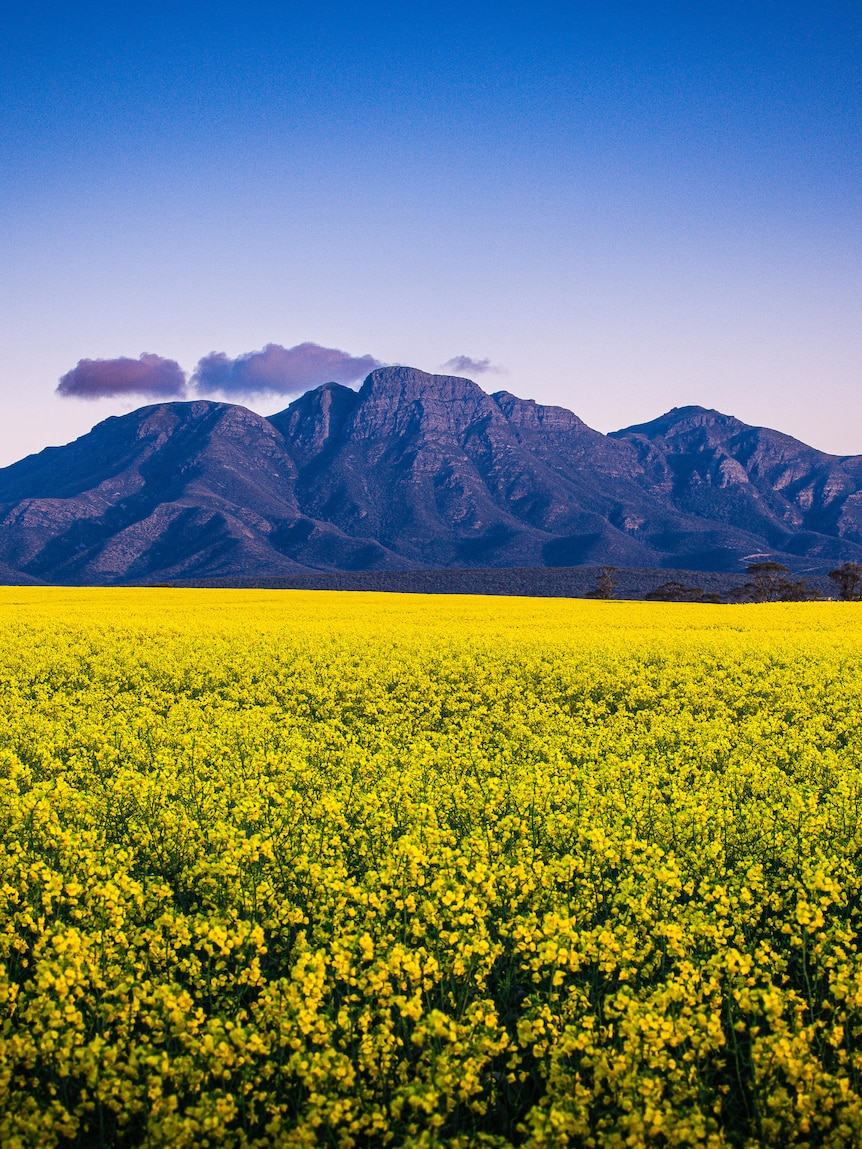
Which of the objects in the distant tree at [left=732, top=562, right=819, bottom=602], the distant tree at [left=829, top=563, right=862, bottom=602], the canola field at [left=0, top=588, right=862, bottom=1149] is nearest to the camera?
the canola field at [left=0, top=588, right=862, bottom=1149]

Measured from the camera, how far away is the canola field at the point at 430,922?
446 cm

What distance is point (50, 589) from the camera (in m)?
56.8

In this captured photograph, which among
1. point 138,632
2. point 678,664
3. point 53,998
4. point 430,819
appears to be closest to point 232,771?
point 430,819

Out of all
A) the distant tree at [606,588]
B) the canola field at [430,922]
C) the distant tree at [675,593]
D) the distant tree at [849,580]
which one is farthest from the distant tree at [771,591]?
the canola field at [430,922]

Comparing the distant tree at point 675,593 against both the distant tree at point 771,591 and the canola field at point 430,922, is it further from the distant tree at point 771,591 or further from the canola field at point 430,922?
the canola field at point 430,922

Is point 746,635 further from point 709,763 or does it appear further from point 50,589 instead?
point 50,589

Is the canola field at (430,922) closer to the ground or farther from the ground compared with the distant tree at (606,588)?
closer to the ground

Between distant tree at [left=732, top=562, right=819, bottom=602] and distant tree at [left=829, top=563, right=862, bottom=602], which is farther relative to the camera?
distant tree at [left=732, top=562, right=819, bottom=602]

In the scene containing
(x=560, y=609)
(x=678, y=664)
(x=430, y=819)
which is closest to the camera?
(x=430, y=819)

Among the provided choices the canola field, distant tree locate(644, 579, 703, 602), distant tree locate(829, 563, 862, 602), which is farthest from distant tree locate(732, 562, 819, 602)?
the canola field

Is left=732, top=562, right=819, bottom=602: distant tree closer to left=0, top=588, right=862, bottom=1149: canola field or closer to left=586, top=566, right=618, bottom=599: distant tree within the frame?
left=586, top=566, right=618, bottom=599: distant tree

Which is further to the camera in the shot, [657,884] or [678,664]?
[678,664]

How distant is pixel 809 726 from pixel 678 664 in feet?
19.4

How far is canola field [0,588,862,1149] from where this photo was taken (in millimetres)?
4465
